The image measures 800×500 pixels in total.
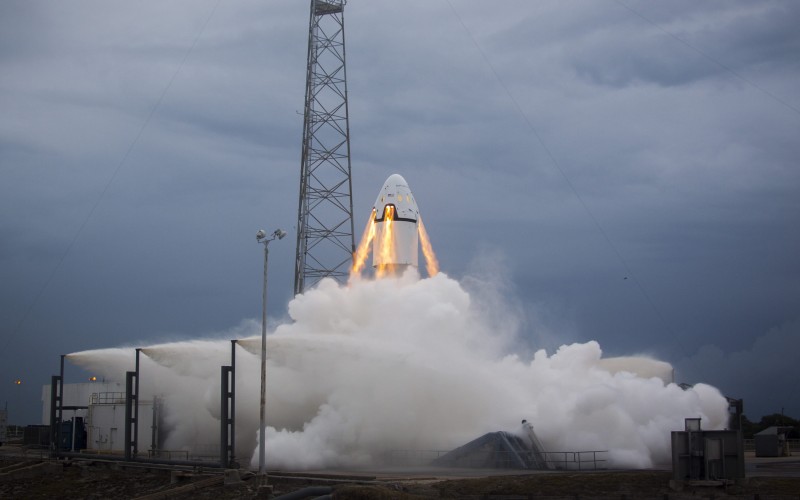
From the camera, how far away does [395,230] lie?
71188 mm

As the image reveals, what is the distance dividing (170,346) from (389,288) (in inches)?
656

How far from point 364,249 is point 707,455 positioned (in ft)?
135

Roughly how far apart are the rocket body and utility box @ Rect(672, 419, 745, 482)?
1432 inches

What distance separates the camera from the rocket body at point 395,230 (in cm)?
7125

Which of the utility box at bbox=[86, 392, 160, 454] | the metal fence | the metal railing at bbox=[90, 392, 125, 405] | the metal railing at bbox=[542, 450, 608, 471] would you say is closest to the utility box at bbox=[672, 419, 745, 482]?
the metal railing at bbox=[542, 450, 608, 471]

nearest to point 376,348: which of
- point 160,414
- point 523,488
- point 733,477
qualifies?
point 160,414

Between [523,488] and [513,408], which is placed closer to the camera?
[523,488]

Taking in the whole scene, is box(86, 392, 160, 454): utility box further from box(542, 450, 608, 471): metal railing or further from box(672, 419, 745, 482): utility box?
box(672, 419, 745, 482): utility box

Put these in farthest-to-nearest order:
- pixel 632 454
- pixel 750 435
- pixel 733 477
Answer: pixel 750 435
pixel 632 454
pixel 733 477

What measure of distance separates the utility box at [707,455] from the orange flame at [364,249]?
39.3 m

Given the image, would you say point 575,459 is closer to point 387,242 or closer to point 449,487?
point 449,487

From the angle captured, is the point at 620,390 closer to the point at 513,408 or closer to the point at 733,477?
the point at 513,408

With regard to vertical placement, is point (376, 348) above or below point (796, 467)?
above

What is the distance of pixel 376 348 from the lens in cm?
6512
